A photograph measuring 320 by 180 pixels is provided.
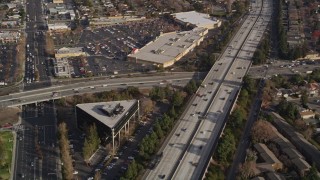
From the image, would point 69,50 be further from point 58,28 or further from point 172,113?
point 172,113

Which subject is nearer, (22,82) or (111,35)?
(22,82)

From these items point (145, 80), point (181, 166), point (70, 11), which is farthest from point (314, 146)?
point (70, 11)

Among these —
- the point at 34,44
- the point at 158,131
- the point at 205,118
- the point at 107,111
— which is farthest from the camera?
the point at 34,44

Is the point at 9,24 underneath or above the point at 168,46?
underneath

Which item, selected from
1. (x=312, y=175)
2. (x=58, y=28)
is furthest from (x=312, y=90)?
(x=58, y=28)

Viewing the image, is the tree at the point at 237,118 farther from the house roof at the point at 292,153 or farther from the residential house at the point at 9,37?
the residential house at the point at 9,37

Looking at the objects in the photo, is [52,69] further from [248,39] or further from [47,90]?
[248,39]

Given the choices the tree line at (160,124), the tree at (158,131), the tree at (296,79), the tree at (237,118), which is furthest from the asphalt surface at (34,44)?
the tree at (296,79)
